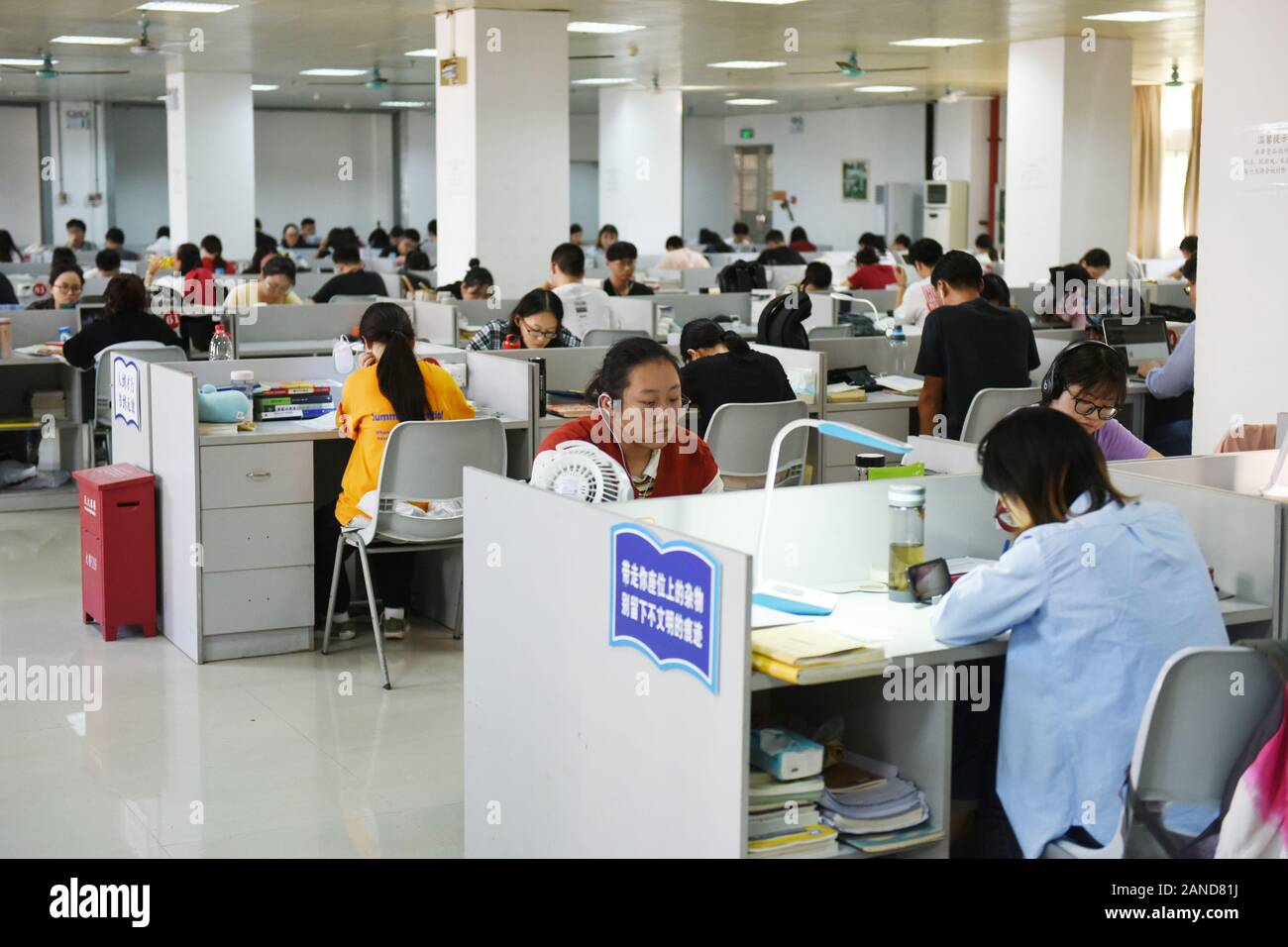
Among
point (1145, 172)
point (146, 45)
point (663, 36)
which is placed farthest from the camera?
point (1145, 172)

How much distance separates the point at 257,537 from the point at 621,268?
185 inches

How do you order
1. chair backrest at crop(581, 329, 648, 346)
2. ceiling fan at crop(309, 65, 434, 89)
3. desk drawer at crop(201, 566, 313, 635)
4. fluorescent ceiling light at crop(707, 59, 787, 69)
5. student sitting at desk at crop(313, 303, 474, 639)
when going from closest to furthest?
student sitting at desk at crop(313, 303, 474, 639) → desk drawer at crop(201, 566, 313, 635) → chair backrest at crop(581, 329, 648, 346) → fluorescent ceiling light at crop(707, 59, 787, 69) → ceiling fan at crop(309, 65, 434, 89)

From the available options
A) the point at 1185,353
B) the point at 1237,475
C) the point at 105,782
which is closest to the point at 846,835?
the point at 1237,475

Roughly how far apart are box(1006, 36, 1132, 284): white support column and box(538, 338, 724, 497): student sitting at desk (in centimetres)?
731

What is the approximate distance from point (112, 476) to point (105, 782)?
1.43 metres

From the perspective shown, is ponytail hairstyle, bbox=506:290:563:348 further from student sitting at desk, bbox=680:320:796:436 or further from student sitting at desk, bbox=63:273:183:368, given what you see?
student sitting at desk, bbox=63:273:183:368

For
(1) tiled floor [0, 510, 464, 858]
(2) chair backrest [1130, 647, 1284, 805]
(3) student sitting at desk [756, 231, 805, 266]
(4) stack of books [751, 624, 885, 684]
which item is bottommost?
(1) tiled floor [0, 510, 464, 858]

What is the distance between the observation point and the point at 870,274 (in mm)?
10852

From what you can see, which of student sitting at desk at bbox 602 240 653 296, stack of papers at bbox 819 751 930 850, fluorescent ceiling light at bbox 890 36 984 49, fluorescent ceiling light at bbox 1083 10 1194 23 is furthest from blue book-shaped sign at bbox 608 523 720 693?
fluorescent ceiling light at bbox 890 36 984 49

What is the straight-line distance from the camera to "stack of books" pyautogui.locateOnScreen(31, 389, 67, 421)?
6.90 meters

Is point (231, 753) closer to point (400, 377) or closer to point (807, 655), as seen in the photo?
point (400, 377)

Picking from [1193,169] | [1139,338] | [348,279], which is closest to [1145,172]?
[1193,169]

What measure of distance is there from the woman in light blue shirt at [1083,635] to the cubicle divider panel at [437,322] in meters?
4.83
